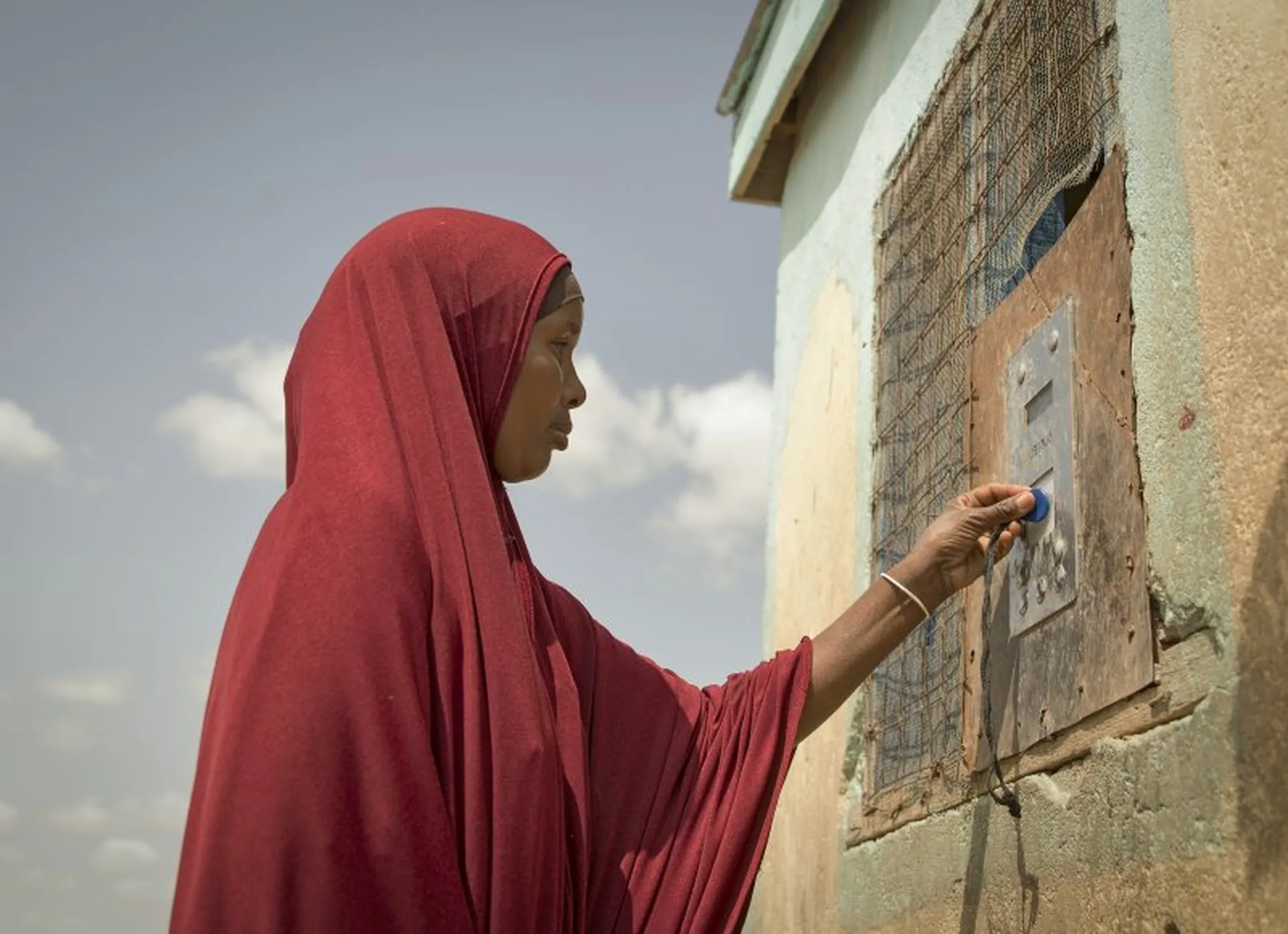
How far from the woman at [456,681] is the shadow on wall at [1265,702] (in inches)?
26.0

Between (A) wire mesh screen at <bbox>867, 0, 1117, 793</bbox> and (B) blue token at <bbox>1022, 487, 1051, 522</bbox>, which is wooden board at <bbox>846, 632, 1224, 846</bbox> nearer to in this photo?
(A) wire mesh screen at <bbox>867, 0, 1117, 793</bbox>

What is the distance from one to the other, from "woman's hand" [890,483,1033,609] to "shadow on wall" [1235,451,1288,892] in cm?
65

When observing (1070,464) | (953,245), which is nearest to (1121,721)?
(1070,464)

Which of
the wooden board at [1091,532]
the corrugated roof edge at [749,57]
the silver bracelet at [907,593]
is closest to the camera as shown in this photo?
the wooden board at [1091,532]

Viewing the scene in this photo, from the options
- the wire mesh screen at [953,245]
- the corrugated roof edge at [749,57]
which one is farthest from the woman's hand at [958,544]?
the corrugated roof edge at [749,57]

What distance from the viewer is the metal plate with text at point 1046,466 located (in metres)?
1.94

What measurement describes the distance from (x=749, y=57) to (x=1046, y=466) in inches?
119

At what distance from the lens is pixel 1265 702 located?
1.37 meters

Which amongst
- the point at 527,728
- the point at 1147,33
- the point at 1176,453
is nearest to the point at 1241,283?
the point at 1176,453

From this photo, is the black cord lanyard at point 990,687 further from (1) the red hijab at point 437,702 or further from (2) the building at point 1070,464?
(1) the red hijab at point 437,702

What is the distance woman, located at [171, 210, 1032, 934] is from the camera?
1.51 meters

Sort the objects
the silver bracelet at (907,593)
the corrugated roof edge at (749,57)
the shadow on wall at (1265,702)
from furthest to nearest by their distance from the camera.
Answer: the corrugated roof edge at (749,57) → the silver bracelet at (907,593) → the shadow on wall at (1265,702)

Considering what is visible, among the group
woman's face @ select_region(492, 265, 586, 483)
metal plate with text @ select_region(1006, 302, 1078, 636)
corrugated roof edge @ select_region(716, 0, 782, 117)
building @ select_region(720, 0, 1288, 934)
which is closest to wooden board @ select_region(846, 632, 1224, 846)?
building @ select_region(720, 0, 1288, 934)

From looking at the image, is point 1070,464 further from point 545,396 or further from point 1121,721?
point 545,396
